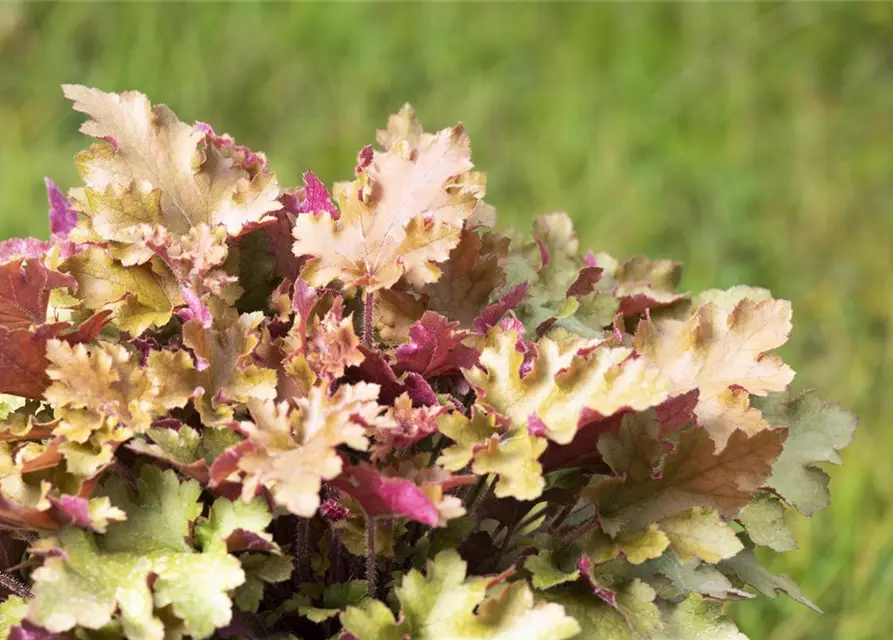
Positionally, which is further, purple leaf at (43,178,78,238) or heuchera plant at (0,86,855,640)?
purple leaf at (43,178,78,238)

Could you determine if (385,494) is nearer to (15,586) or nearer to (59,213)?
(15,586)

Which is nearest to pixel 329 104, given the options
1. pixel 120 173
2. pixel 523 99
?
pixel 523 99

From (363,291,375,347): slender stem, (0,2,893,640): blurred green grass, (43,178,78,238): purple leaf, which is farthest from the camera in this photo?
(0,2,893,640): blurred green grass

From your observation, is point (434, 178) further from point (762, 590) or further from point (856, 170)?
point (856, 170)

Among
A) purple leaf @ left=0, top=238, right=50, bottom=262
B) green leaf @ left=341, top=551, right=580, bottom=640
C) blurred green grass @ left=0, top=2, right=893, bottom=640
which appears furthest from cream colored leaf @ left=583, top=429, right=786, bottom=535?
blurred green grass @ left=0, top=2, right=893, bottom=640

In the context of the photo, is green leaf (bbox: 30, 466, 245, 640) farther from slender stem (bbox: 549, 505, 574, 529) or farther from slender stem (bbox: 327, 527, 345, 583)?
slender stem (bbox: 549, 505, 574, 529)

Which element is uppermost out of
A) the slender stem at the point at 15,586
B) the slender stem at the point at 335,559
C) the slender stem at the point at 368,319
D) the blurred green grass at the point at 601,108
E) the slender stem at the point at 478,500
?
the blurred green grass at the point at 601,108

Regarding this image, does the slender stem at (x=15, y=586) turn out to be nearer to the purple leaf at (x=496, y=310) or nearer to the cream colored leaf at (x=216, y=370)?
the cream colored leaf at (x=216, y=370)

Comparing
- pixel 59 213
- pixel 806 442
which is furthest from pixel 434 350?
pixel 59 213

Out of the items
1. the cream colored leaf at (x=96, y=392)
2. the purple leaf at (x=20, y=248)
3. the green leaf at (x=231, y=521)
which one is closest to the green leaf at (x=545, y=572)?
the green leaf at (x=231, y=521)

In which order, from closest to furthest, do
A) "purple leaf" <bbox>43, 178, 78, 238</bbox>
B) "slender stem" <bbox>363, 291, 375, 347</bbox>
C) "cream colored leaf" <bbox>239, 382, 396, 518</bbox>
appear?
"cream colored leaf" <bbox>239, 382, 396, 518</bbox>, "slender stem" <bbox>363, 291, 375, 347</bbox>, "purple leaf" <bbox>43, 178, 78, 238</bbox>
